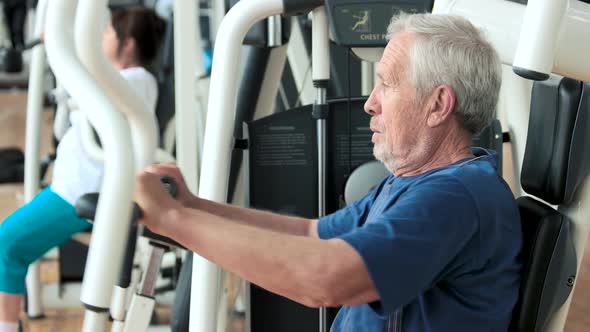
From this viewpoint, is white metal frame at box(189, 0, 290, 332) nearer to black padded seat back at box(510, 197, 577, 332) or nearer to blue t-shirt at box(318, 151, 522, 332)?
blue t-shirt at box(318, 151, 522, 332)

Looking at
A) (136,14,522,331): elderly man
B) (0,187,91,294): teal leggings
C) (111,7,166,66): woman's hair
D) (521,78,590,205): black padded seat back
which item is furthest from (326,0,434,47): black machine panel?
(111,7,166,66): woman's hair

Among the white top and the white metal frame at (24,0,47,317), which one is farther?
the white metal frame at (24,0,47,317)

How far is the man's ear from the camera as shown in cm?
136

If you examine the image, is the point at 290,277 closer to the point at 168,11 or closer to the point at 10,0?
the point at 168,11

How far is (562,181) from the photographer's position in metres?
1.45

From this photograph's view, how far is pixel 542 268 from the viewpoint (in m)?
1.41

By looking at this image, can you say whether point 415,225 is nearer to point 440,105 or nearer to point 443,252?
point 443,252

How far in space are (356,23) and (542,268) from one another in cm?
69

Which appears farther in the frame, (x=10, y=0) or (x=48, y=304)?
(x=10, y=0)

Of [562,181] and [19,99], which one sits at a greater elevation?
[562,181]

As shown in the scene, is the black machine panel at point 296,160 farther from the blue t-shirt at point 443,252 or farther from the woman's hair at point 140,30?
the woman's hair at point 140,30

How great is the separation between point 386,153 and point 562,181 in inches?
11.8

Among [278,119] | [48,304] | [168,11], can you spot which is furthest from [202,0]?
[278,119]

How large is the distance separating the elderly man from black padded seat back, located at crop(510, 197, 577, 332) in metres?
0.03
